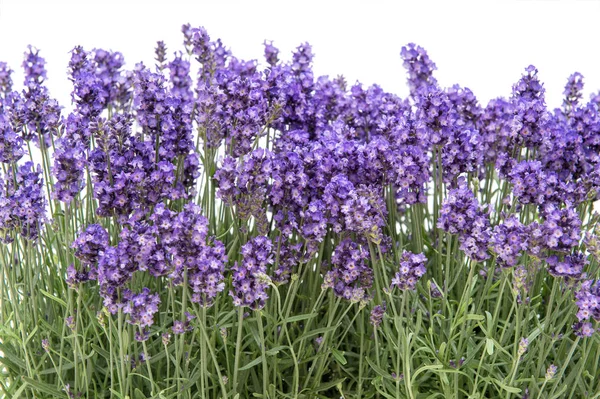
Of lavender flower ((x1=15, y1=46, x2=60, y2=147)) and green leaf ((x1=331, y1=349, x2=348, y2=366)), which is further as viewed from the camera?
lavender flower ((x1=15, y1=46, x2=60, y2=147))

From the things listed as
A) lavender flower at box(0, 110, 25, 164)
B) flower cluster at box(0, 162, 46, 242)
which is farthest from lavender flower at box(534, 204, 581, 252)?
lavender flower at box(0, 110, 25, 164)

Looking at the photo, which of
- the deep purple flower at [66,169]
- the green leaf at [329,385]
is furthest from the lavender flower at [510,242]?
the deep purple flower at [66,169]

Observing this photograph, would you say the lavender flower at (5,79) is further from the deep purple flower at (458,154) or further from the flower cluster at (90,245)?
the deep purple flower at (458,154)

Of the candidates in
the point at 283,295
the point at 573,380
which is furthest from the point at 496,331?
the point at 283,295

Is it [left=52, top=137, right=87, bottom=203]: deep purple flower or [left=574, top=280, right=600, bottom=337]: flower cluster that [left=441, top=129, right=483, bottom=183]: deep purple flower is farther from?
[left=52, top=137, right=87, bottom=203]: deep purple flower

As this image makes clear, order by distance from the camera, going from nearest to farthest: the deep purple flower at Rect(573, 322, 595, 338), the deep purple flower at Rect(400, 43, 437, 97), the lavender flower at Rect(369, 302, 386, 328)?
the deep purple flower at Rect(573, 322, 595, 338) < the lavender flower at Rect(369, 302, 386, 328) < the deep purple flower at Rect(400, 43, 437, 97)

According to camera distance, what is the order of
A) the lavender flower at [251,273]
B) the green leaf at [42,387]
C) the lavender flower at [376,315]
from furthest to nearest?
the green leaf at [42,387], the lavender flower at [376,315], the lavender flower at [251,273]

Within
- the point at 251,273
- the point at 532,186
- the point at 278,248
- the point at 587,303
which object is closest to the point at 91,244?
the point at 251,273

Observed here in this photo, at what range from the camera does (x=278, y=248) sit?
7.34 ft

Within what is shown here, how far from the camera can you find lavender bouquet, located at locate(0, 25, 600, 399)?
79.3 inches

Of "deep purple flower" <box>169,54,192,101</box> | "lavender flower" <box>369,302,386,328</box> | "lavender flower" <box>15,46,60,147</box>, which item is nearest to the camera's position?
"lavender flower" <box>369,302,386,328</box>

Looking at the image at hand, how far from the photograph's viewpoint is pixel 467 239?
1.98 meters

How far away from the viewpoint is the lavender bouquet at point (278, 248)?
79.3 inches

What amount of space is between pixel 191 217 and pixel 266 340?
1.90ft
